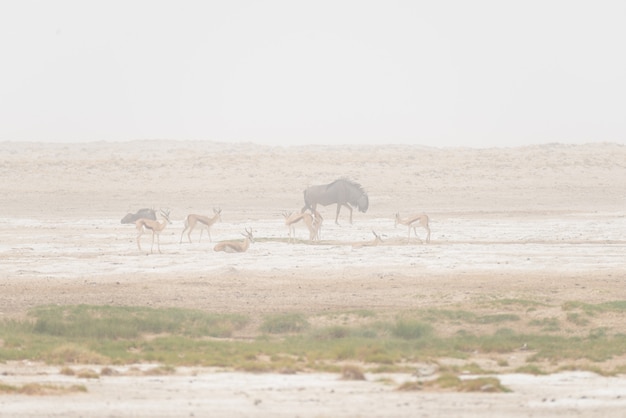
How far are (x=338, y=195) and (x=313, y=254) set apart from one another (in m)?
13.0

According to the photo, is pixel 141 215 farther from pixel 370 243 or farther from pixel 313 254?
pixel 313 254

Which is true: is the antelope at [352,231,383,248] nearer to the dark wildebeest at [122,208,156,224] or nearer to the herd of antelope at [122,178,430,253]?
the herd of antelope at [122,178,430,253]

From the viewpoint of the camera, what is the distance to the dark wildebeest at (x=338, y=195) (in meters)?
40.0

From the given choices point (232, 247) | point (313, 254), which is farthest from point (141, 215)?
point (313, 254)

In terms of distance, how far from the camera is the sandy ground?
449 inches

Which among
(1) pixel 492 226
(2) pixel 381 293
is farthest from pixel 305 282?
(1) pixel 492 226

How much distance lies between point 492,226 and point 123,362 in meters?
22.9

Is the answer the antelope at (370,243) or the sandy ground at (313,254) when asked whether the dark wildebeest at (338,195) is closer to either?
the sandy ground at (313,254)

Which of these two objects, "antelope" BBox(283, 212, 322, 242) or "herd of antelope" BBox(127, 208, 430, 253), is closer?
"herd of antelope" BBox(127, 208, 430, 253)

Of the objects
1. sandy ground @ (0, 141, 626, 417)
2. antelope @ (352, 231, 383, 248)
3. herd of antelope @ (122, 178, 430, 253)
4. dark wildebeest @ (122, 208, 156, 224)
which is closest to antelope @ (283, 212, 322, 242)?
herd of antelope @ (122, 178, 430, 253)

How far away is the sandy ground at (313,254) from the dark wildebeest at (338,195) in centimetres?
111

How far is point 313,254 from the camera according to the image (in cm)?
2706

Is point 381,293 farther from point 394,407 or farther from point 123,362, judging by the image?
point 394,407

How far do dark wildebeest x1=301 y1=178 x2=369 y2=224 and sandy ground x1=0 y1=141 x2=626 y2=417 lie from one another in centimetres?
111
